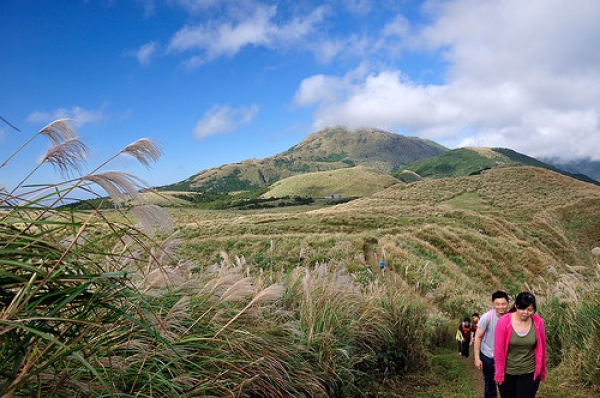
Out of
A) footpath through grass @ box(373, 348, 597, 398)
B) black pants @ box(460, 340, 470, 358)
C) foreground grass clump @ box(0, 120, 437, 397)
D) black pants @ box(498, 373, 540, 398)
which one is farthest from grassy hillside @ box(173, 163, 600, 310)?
black pants @ box(498, 373, 540, 398)

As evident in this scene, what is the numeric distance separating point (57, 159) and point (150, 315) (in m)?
1.33

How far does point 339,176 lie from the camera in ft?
531

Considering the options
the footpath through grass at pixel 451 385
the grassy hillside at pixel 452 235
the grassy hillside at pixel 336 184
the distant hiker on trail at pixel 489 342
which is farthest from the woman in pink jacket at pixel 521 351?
the grassy hillside at pixel 336 184

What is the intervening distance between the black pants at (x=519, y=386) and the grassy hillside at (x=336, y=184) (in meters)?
134

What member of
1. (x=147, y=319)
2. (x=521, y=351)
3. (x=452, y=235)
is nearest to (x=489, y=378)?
(x=521, y=351)

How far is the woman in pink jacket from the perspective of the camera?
440cm

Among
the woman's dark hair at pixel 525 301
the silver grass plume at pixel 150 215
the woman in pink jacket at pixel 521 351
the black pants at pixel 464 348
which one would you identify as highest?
the silver grass plume at pixel 150 215

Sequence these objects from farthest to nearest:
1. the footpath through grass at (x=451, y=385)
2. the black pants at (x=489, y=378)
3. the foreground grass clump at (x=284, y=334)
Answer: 1. the footpath through grass at (x=451, y=385)
2. the black pants at (x=489, y=378)
3. the foreground grass clump at (x=284, y=334)

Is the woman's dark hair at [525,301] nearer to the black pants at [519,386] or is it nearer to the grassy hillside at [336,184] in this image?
the black pants at [519,386]

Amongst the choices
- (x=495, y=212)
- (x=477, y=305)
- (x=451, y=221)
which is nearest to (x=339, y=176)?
(x=495, y=212)

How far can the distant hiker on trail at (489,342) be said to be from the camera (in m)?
5.23

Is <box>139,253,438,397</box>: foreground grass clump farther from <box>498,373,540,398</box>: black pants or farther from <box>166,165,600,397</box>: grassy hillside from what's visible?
<box>498,373,540,398</box>: black pants

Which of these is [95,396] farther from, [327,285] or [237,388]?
[327,285]

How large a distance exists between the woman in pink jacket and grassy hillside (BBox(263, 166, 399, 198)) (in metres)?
135
